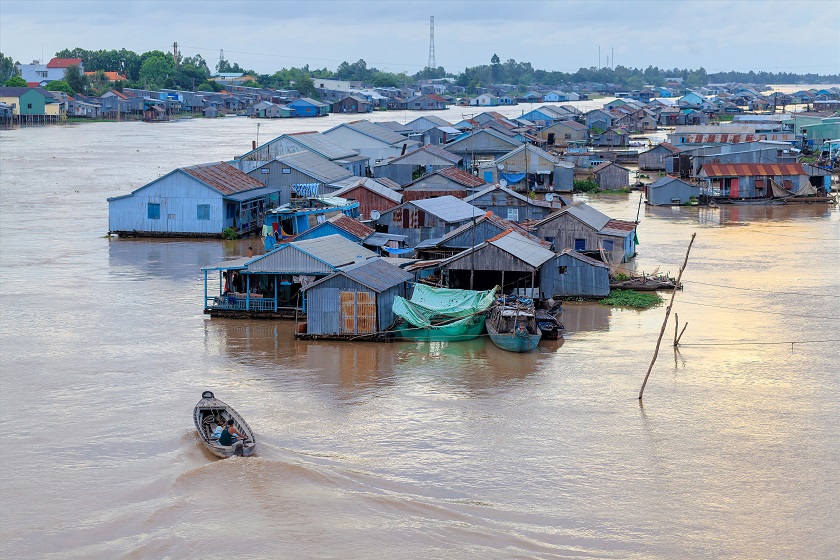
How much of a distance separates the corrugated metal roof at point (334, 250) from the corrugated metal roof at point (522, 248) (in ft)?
7.49

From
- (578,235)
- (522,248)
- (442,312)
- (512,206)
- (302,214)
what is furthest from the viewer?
(512,206)

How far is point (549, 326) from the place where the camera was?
17.1 metres

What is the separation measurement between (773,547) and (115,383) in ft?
29.1

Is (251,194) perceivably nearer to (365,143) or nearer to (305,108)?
(365,143)

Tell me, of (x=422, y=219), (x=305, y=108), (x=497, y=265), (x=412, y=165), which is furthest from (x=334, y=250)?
(x=305, y=108)

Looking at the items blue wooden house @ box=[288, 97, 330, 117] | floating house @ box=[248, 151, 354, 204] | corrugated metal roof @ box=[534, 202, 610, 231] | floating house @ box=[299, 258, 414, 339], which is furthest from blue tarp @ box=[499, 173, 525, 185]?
blue wooden house @ box=[288, 97, 330, 117]

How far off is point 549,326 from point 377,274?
112 inches

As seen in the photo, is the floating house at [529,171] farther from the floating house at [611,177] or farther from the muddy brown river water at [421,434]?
the muddy brown river water at [421,434]

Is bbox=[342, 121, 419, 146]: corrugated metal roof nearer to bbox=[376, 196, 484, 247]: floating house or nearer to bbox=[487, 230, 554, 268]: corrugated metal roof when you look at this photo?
bbox=[376, 196, 484, 247]: floating house

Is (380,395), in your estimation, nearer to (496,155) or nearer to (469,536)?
(469,536)

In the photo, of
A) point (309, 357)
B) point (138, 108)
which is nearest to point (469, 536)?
point (309, 357)

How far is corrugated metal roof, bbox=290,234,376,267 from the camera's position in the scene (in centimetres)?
1762

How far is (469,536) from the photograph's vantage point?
1032 centimetres

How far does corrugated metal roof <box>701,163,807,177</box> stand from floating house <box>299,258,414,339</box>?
20382 mm
